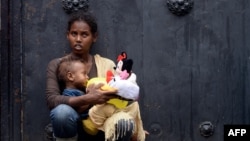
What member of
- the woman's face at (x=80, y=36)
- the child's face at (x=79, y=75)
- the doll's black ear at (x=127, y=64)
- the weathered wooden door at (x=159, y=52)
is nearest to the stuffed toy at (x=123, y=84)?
the doll's black ear at (x=127, y=64)

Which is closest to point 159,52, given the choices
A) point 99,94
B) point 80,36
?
point 80,36

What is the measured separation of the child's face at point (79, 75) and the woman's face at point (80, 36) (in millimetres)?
179

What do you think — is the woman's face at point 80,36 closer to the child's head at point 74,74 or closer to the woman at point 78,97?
the woman at point 78,97

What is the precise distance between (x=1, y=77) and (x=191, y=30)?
3.76ft

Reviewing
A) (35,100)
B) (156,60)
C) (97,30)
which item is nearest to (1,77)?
(35,100)

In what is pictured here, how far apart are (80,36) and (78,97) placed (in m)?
0.41

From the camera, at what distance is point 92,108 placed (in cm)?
396

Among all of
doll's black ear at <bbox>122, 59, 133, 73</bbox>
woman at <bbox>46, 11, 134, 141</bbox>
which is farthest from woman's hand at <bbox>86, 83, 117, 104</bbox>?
doll's black ear at <bbox>122, 59, 133, 73</bbox>

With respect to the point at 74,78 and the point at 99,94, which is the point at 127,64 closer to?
the point at 99,94

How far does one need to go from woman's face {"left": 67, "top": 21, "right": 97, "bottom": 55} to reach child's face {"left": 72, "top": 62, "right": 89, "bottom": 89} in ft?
0.59

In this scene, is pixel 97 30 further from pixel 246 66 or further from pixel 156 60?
pixel 246 66

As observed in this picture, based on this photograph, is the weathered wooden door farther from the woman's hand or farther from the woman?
the woman's hand

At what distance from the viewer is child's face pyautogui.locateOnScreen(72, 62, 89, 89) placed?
160 inches

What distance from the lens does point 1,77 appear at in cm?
450
